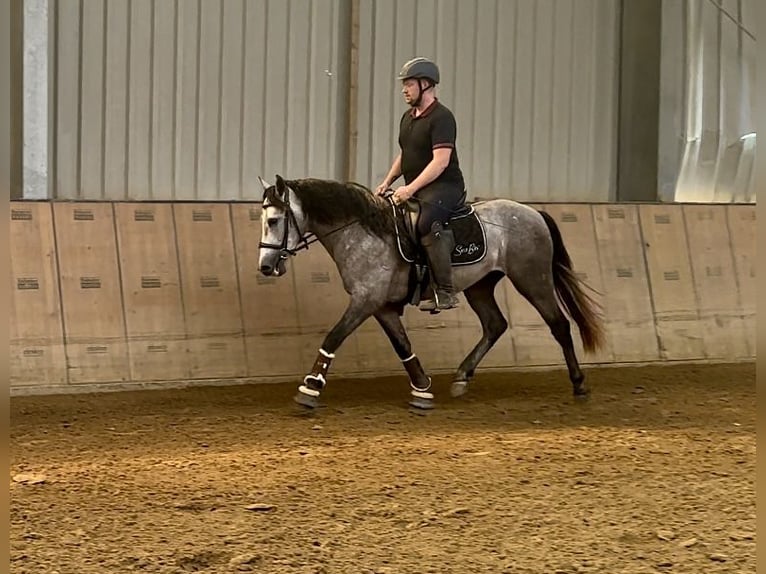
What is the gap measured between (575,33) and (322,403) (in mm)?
5728

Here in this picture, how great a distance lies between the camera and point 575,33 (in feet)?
36.7

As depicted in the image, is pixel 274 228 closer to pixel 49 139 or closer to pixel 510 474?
pixel 510 474

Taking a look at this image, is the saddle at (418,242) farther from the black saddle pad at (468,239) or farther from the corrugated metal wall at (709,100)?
the corrugated metal wall at (709,100)

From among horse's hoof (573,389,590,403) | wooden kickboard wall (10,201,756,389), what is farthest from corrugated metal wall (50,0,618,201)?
horse's hoof (573,389,590,403)

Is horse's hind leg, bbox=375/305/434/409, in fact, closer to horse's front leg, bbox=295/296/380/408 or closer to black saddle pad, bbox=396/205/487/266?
horse's front leg, bbox=295/296/380/408

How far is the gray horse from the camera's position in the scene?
685 cm

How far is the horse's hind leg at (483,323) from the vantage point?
7.78 meters

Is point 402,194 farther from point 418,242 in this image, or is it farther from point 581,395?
point 581,395

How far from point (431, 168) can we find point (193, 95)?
3470 millimetres

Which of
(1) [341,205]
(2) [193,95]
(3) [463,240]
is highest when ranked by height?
(2) [193,95]

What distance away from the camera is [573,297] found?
7.86 meters

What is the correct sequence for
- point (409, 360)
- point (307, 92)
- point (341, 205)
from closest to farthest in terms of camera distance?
point (341, 205), point (409, 360), point (307, 92)

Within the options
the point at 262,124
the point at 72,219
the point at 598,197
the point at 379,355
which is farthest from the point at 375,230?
the point at 598,197

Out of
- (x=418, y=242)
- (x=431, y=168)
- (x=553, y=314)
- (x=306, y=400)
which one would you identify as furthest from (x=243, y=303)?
(x=553, y=314)
